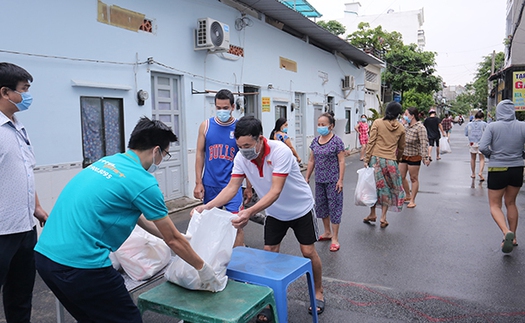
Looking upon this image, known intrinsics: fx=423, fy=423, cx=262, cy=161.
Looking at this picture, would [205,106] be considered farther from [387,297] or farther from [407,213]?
[387,297]

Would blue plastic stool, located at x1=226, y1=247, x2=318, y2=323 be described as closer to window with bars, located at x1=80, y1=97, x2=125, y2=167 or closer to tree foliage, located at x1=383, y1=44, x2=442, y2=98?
window with bars, located at x1=80, y1=97, x2=125, y2=167

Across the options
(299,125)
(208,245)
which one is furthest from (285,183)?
(299,125)

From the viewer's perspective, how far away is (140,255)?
2.98 m

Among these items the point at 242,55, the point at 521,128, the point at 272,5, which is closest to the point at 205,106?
the point at 242,55

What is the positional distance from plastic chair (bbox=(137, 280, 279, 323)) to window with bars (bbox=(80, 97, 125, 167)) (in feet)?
13.8

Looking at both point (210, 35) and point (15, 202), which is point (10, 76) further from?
point (210, 35)

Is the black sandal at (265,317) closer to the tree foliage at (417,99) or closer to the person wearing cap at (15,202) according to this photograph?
the person wearing cap at (15,202)

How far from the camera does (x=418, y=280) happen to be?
443cm

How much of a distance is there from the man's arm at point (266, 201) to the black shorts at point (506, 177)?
3261mm

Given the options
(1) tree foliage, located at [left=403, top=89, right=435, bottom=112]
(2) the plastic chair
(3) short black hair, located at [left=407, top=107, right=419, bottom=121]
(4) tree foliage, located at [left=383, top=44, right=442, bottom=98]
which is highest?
(4) tree foliage, located at [left=383, top=44, right=442, bottom=98]

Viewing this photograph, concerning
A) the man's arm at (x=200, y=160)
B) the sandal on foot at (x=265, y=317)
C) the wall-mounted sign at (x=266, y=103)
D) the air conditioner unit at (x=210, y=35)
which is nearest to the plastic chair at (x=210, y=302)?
the sandal on foot at (x=265, y=317)

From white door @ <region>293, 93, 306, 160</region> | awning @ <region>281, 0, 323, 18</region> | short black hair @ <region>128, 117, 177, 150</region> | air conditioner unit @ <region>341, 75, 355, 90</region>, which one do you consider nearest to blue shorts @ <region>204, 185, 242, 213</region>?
short black hair @ <region>128, 117, 177, 150</region>

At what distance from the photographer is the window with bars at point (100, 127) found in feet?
21.0

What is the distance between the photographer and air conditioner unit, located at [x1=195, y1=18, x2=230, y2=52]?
852 cm
